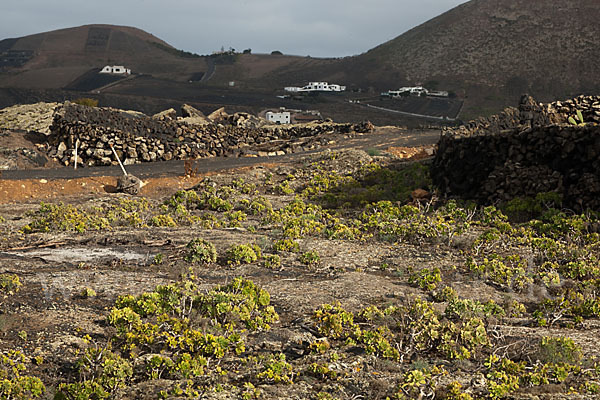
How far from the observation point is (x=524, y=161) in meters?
13.3

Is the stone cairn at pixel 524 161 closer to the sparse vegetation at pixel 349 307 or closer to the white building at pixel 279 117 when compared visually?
the sparse vegetation at pixel 349 307

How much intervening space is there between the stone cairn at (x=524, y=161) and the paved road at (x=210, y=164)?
31.4ft

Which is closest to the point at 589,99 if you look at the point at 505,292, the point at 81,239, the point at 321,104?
the point at 505,292

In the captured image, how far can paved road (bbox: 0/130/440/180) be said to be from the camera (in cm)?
1969

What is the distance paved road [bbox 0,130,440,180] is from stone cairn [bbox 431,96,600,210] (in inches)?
377

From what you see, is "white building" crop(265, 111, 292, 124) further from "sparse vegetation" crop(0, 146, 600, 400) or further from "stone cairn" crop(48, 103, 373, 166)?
"sparse vegetation" crop(0, 146, 600, 400)

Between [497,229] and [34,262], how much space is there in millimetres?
9389

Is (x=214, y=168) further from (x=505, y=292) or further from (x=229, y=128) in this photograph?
(x=505, y=292)

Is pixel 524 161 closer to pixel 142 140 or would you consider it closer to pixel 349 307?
pixel 349 307

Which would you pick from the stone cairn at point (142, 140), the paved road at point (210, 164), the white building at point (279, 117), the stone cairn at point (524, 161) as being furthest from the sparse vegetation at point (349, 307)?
the white building at point (279, 117)

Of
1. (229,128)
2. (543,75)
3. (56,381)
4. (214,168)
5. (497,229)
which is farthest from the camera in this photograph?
(543,75)

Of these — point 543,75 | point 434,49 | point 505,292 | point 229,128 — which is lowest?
point 505,292

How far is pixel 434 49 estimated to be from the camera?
8800 centimetres

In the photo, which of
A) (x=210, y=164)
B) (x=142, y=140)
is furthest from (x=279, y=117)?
(x=210, y=164)
